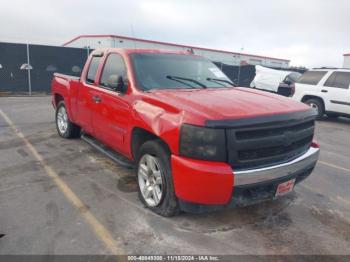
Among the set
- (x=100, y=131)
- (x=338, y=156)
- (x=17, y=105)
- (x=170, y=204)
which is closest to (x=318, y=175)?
(x=338, y=156)

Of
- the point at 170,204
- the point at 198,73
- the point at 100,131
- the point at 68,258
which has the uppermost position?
the point at 198,73

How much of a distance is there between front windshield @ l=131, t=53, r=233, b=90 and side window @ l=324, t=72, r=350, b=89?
7143 millimetres

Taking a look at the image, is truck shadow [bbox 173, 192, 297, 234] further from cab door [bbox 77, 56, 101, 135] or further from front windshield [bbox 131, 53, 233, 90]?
cab door [bbox 77, 56, 101, 135]

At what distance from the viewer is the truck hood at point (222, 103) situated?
9.64 ft

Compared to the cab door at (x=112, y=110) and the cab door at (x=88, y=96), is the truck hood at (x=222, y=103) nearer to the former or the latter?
the cab door at (x=112, y=110)

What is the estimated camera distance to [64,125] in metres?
6.61

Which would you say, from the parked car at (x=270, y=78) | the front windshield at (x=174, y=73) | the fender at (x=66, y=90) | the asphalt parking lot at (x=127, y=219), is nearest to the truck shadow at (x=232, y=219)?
the asphalt parking lot at (x=127, y=219)

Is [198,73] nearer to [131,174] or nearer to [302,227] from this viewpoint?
[131,174]

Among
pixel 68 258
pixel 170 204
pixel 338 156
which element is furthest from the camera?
pixel 338 156

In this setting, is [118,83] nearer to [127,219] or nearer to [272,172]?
[127,219]

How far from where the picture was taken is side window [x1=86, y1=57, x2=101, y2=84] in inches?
200

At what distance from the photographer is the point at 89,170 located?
4.87 meters

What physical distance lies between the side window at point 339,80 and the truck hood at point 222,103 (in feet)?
24.8

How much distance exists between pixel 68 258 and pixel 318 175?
4026 millimetres
